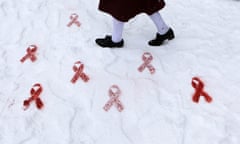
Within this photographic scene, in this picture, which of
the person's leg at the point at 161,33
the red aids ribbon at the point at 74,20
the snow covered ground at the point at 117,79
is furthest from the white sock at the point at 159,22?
the red aids ribbon at the point at 74,20

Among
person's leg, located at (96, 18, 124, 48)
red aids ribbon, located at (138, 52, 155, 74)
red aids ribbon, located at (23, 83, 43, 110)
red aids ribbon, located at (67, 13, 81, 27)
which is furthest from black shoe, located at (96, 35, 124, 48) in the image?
red aids ribbon, located at (23, 83, 43, 110)

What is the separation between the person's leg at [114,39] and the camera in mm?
2363

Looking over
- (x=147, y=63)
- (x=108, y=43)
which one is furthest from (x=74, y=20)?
(x=147, y=63)

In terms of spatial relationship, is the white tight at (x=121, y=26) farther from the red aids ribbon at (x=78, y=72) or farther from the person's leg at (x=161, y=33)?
the red aids ribbon at (x=78, y=72)

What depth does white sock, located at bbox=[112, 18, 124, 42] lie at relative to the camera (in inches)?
91.6

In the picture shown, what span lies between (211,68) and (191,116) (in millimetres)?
529

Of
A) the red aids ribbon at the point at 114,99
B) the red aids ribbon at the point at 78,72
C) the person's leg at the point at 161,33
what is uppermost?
the person's leg at the point at 161,33

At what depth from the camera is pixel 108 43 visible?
2.45 metres

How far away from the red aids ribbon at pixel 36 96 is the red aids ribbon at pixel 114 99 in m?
0.43

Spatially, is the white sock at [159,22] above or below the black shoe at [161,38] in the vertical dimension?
above

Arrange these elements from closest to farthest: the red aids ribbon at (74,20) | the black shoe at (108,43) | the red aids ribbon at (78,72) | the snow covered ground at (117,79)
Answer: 1. the snow covered ground at (117,79)
2. the red aids ribbon at (78,72)
3. the black shoe at (108,43)
4. the red aids ribbon at (74,20)

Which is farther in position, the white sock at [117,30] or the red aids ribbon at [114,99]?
the white sock at [117,30]

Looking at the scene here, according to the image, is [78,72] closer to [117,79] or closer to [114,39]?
[117,79]

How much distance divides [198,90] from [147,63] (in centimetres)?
44
